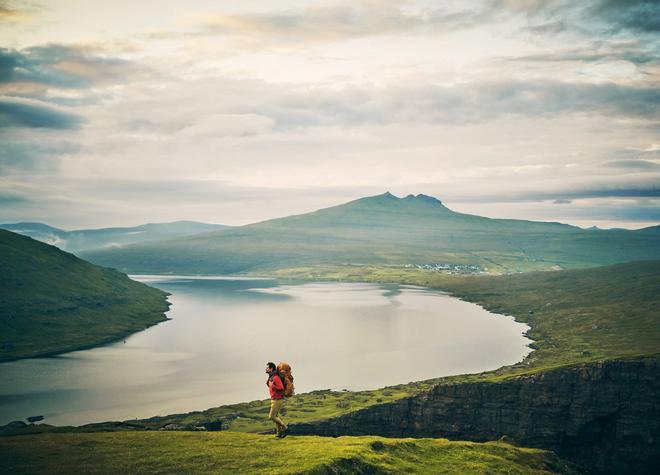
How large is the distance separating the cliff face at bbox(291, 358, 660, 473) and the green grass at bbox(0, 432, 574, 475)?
59.3 ft

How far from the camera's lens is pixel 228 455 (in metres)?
36.8

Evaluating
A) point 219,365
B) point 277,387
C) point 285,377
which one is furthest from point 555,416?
point 219,365

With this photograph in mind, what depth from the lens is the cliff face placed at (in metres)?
66.9

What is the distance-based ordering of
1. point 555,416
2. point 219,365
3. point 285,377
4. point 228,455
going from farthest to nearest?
point 219,365
point 555,416
point 285,377
point 228,455

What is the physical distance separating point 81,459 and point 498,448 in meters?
36.8

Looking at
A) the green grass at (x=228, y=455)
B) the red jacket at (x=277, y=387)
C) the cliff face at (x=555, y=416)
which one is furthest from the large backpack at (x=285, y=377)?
the cliff face at (x=555, y=416)

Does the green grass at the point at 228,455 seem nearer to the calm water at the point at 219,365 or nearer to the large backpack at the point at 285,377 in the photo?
the large backpack at the point at 285,377

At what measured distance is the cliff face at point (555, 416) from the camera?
219ft

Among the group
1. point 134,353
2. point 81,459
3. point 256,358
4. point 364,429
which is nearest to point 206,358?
point 256,358

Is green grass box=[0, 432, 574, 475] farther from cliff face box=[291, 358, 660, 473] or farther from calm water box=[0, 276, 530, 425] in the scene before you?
calm water box=[0, 276, 530, 425]

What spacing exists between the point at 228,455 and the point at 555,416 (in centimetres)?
4826

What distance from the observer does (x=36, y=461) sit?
35.7 m

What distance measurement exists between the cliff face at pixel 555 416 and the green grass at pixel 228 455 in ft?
59.3

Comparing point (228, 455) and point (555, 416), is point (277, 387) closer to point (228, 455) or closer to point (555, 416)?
point (228, 455)
